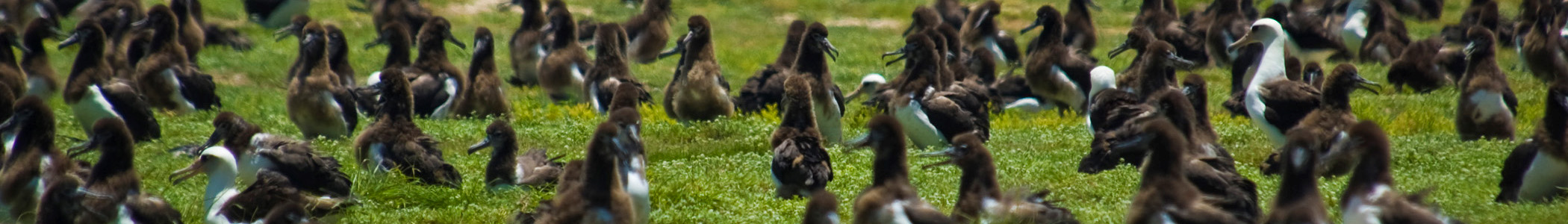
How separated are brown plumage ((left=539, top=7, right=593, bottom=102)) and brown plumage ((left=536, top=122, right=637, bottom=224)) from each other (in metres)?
11.0

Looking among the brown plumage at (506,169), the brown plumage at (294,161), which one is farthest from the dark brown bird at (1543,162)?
the brown plumage at (294,161)

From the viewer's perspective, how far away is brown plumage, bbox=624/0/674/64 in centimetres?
2439

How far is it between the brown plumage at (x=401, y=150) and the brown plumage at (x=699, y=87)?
13.5 feet

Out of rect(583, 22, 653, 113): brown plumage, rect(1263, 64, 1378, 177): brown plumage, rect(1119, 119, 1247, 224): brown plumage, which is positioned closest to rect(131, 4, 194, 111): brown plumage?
rect(583, 22, 653, 113): brown plumage

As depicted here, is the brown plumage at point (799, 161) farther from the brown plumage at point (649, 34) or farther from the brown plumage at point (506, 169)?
the brown plumage at point (649, 34)

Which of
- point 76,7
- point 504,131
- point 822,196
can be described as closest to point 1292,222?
point 822,196

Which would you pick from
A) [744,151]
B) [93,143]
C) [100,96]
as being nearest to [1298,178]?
[744,151]

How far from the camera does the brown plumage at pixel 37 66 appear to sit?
1748 cm

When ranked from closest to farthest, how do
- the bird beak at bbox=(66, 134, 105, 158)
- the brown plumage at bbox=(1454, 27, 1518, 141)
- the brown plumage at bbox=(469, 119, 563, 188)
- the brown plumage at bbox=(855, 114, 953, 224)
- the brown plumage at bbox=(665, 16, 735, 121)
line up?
1. the brown plumage at bbox=(855, 114, 953, 224)
2. the bird beak at bbox=(66, 134, 105, 158)
3. the brown plumage at bbox=(469, 119, 563, 188)
4. the brown plumage at bbox=(1454, 27, 1518, 141)
5. the brown plumage at bbox=(665, 16, 735, 121)

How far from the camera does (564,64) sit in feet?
64.1

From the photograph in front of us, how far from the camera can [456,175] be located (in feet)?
37.4

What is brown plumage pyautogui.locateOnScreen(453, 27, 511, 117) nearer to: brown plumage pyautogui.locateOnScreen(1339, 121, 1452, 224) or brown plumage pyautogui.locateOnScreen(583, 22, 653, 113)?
brown plumage pyautogui.locateOnScreen(583, 22, 653, 113)

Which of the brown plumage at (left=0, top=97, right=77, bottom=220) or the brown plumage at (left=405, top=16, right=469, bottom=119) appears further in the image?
the brown plumage at (left=405, top=16, right=469, bottom=119)

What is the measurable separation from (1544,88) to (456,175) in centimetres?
1327
